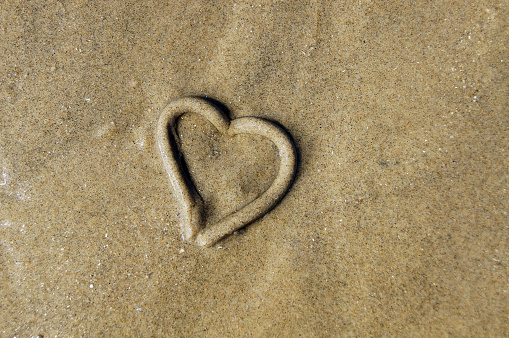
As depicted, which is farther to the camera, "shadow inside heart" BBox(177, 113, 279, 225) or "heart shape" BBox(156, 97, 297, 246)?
"shadow inside heart" BBox(177, 113, 279, 225)

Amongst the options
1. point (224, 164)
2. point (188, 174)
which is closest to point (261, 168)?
point (224, 164)

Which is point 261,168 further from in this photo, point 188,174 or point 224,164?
point 188,174

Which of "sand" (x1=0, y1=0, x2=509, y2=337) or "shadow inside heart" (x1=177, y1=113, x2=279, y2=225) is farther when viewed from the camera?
"shadow inside heart" (x1=177, y1=113, x2=279, y2=225)

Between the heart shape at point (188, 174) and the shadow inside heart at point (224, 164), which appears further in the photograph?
the shadow inside heart at point (224, 164)

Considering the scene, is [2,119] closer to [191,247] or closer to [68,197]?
[68,197]
